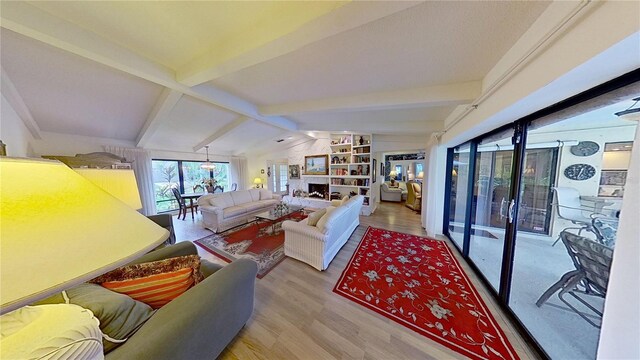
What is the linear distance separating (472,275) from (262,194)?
16.5 ft

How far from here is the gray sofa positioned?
2.90ft

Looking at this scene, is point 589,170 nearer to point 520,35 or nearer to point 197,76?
point 520,35

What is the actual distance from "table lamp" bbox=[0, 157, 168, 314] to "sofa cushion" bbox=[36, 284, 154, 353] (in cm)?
82

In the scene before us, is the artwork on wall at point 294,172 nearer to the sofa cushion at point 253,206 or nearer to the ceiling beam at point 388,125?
the sofa cushion at point 253,206

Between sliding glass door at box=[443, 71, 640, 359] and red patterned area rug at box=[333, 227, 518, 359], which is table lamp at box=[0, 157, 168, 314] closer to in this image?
red patterned area rug at box=[333, 227, 518, 359]

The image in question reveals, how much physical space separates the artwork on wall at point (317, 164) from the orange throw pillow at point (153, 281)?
4752 mm

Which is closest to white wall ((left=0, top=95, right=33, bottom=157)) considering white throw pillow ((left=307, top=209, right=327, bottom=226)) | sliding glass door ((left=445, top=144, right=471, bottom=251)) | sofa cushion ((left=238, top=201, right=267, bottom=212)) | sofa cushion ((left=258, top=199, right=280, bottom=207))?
sofa cushion ((left=238, top=201, right=267, bottom=212))

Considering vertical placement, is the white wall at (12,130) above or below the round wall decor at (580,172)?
above

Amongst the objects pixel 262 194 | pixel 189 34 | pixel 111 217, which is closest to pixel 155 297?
pixel 111 217

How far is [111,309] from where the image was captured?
0.93 m

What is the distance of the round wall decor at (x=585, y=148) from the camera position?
1425 mm

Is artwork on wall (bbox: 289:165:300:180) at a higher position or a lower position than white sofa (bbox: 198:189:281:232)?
higher

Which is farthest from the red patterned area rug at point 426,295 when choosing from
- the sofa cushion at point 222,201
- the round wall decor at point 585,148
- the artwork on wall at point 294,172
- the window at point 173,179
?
the window at point 173,179

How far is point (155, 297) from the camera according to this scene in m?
1.18
